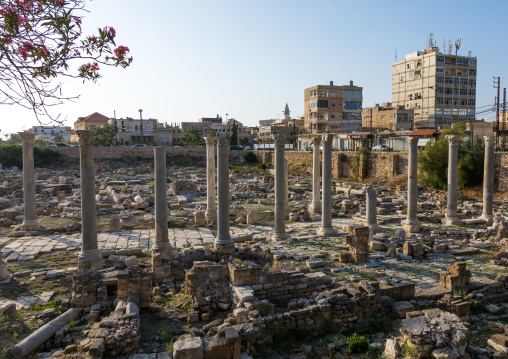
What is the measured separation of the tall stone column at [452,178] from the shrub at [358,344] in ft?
41.9

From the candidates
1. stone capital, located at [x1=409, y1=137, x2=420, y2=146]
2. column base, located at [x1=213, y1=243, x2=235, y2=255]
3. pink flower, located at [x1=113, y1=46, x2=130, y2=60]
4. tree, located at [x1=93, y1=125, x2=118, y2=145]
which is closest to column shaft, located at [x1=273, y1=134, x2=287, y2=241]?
column base, located at [x1=213, y1=243, x2=235, y2=255]

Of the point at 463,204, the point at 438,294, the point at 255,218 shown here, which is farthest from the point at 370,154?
the point at 438,294

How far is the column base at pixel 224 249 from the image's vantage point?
13.0 metres

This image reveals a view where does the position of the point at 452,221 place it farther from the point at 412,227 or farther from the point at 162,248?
the point at 162,248

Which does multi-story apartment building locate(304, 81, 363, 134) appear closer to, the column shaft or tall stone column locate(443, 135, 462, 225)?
tall stone column locate(443, 135, 462, 225)

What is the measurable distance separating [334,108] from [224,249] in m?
53.7

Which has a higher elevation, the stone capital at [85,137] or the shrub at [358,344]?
the stone capital at [85,137]

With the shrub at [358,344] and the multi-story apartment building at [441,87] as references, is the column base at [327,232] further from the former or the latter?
the multi-story apartment building at [441,87]

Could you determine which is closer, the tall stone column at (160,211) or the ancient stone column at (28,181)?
the tall stone column at (160,211)

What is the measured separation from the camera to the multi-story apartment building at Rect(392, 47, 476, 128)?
5803cm

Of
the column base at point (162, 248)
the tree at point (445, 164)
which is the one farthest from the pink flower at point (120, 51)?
the tree at point (445, 164)

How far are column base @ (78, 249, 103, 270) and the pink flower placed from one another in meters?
7.98

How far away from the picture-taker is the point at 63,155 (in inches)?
2080

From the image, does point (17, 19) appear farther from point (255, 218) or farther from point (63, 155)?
point (63, 155)
